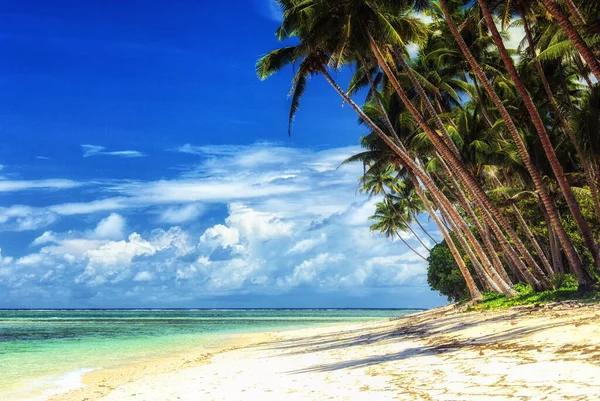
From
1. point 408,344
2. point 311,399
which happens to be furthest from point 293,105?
point 311,399

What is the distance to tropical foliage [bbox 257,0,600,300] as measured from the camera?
17.0m

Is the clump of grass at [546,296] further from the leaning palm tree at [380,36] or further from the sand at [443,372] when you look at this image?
the sand at [443,372]

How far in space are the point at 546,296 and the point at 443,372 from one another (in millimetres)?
11249

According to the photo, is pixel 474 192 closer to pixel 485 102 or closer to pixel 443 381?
pixel 485 102

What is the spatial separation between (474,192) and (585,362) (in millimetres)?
12453

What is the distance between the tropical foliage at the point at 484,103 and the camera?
17.0 meters

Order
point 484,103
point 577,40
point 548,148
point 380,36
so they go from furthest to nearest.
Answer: point 484,103
point 380,36
point 548,148
point 577,40

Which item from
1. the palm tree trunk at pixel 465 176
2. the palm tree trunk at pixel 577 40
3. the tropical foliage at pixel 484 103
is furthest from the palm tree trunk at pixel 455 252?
the palm tree trunk at pixel 577 40

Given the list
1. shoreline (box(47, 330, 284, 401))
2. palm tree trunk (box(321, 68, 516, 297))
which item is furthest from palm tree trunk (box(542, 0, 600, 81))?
shoreline (box(47, 330, 284, 401))

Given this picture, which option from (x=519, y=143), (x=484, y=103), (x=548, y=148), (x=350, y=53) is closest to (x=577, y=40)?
(x=548, y=148)

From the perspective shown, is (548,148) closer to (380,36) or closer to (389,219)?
(380,36)

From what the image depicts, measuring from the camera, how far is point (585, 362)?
261 inches

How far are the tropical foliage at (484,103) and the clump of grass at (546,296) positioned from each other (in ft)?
1.09

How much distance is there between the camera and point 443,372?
770 centimetres
